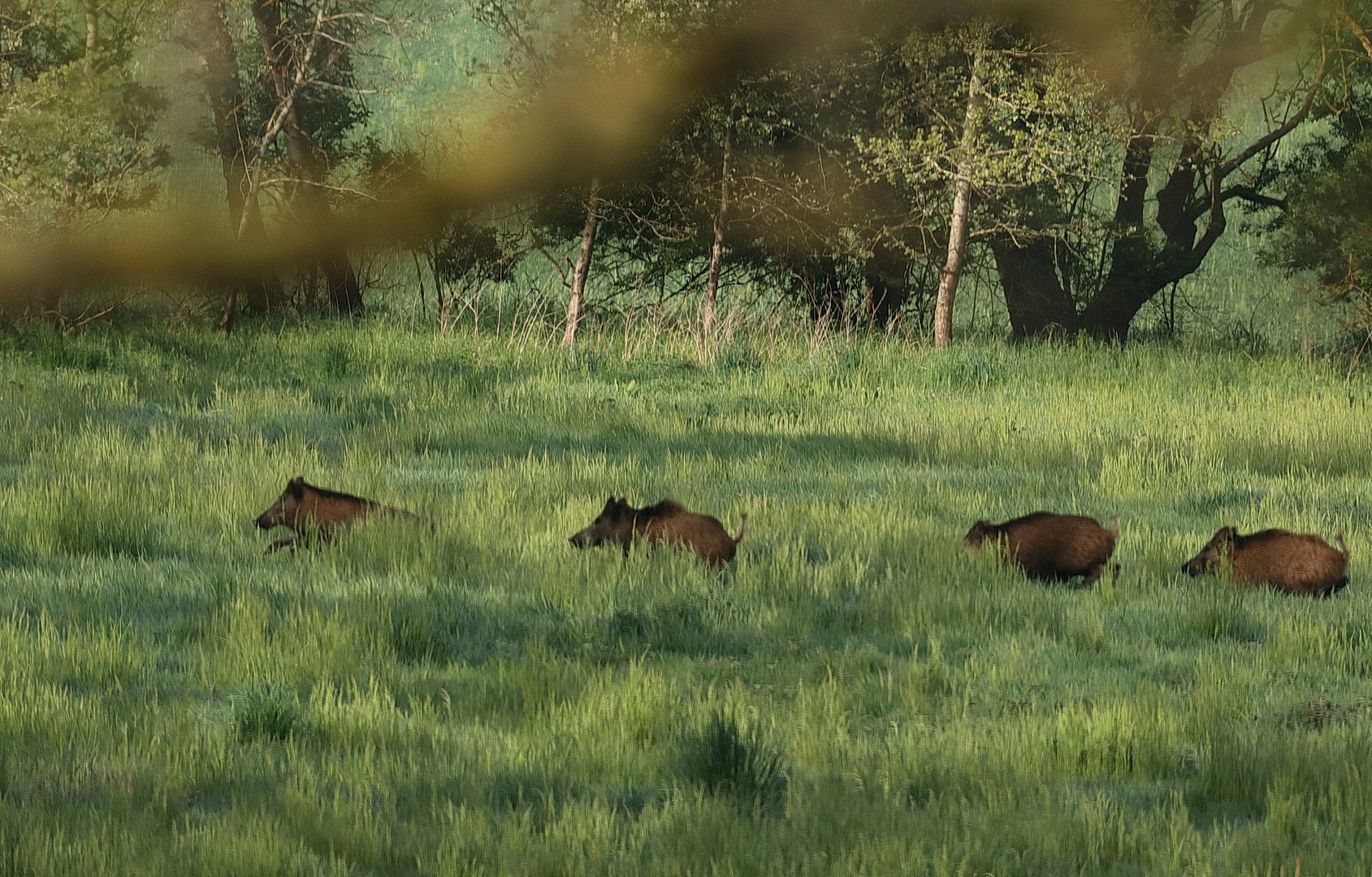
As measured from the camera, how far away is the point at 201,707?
5.63 meters

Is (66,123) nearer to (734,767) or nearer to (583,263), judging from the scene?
(583,263)

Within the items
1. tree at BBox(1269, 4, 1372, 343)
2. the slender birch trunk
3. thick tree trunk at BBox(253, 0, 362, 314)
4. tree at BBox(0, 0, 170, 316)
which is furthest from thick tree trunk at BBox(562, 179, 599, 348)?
tree at BBox(1269, 4, 1372, 343)

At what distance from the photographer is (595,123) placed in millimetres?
22094

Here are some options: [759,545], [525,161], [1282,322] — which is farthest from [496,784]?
[1282,322]

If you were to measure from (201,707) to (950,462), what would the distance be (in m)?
8.02

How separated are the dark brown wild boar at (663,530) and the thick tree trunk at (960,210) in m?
13.3

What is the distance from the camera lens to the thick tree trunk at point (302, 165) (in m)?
23.6

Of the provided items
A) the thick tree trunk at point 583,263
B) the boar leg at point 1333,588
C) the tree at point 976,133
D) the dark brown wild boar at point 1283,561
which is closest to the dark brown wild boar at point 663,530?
the dark brown wild boar at point 1283,561

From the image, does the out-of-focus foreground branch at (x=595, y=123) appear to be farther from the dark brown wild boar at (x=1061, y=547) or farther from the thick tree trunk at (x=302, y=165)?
the dark brown wild boar at (x=1061, y=547)

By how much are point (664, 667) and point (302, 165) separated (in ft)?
66.2

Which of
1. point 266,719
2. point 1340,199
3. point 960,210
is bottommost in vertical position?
point 266,719

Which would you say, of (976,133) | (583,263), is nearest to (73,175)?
(583,263)

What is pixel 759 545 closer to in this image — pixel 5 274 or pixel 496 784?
pixel 496 784

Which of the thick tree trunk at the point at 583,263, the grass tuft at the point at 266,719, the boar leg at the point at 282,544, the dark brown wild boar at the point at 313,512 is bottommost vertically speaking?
the grass tuft at the point at 266,719
